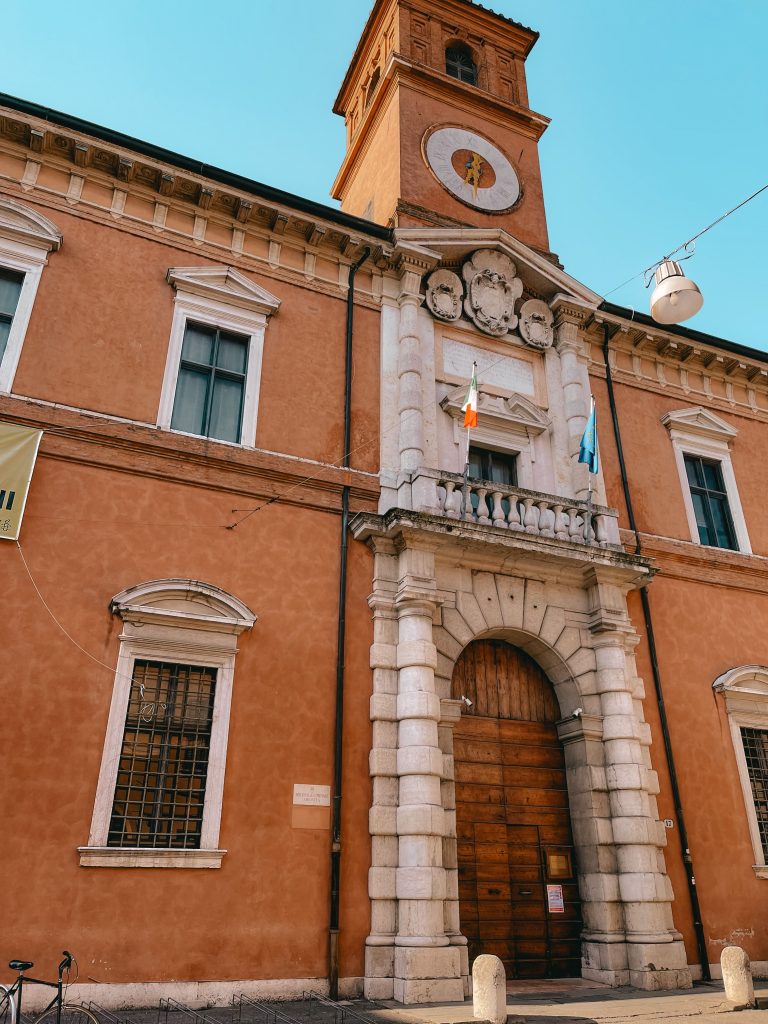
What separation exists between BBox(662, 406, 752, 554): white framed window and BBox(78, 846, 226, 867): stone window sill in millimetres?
10000

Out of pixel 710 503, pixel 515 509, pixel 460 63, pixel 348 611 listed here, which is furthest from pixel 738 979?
pixel 460 63

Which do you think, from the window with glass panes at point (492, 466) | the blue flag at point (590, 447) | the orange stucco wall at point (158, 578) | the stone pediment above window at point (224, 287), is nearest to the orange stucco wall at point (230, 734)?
the orange stucco wall at point (158, 578)

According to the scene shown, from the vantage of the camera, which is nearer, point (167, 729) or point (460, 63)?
point (167, 729)

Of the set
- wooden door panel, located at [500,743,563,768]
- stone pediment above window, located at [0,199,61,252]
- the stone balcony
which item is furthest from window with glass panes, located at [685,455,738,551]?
stone pediment above window, located at [0,199,61,252]

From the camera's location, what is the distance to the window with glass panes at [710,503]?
15234 millimetres

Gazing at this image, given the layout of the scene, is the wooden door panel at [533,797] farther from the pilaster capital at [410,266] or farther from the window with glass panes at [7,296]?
the window with glass panes at [7,296]

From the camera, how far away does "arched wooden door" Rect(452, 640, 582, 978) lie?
10891 mm

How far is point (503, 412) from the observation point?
1387cm

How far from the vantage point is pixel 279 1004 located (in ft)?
29.6

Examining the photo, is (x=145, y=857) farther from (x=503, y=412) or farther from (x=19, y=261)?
(x=503, y=412)

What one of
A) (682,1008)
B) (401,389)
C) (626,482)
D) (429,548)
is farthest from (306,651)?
(626,482)

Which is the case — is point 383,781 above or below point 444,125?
below

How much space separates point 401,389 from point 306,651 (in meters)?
4.58

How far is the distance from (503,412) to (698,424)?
4588 mm
